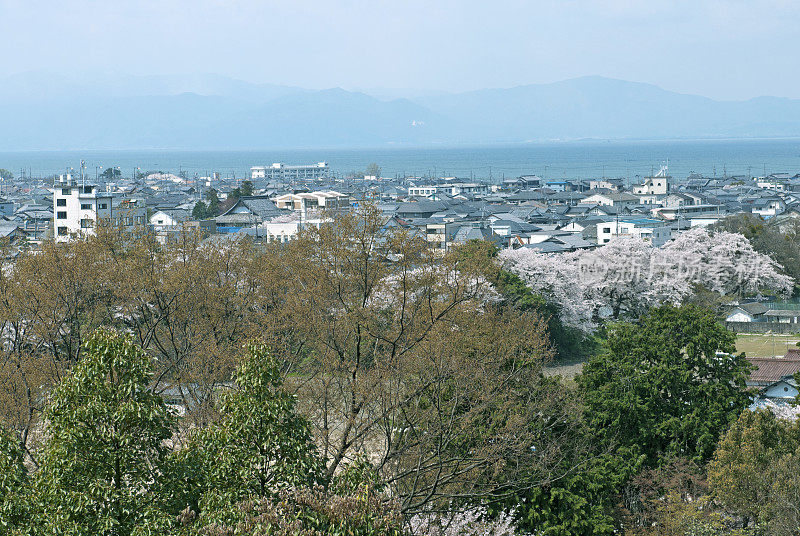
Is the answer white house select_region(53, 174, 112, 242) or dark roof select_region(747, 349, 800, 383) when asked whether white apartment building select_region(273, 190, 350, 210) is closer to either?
white house select_region(53, 174, 112, 242)

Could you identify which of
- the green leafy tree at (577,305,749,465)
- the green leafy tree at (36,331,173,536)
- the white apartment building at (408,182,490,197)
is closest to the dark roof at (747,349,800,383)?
the green leafy tree at (577,305,749,465)

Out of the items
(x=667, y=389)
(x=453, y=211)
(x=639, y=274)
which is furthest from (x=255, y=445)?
(x=453, y=211)

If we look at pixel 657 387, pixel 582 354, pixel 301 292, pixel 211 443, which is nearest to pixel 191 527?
pixel 211 443

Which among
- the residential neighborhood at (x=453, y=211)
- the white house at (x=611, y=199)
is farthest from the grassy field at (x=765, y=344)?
the white house at (x=611, y=199)

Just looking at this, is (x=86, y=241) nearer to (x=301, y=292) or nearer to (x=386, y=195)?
(x=301, y=292)

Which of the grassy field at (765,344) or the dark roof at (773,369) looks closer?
the dark roof at (773,369)

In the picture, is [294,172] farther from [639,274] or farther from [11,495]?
[11,495]

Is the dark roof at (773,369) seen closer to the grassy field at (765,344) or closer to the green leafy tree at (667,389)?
the green leafy tree at (667,389)
